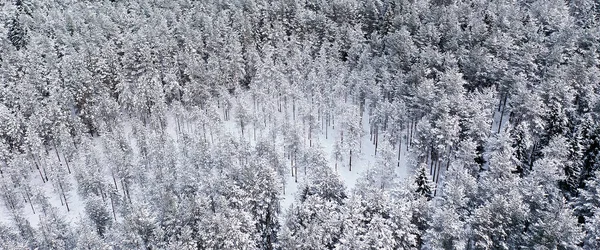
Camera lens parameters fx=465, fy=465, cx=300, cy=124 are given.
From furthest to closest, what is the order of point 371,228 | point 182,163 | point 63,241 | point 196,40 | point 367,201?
1. point 196,40
2. point 182,163
3. point 63,241
4. point 367,201
5. point 371,228

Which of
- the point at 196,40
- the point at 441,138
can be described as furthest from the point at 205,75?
the point at 441,138

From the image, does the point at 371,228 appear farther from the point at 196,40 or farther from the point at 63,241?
the point at 196,40

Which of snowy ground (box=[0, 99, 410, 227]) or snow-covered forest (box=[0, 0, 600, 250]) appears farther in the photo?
snowy ground (box=[0, 99, 410, 227])

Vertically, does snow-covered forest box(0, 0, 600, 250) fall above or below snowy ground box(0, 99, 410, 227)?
above

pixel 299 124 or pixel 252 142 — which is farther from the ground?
pixel 299 124

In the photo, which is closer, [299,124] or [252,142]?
[299,124]
